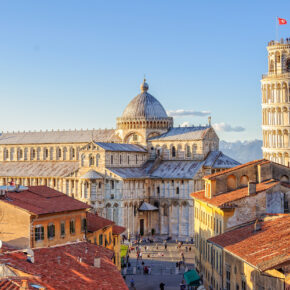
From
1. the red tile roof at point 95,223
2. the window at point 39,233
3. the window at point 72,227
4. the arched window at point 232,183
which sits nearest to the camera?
the window at point 39,233

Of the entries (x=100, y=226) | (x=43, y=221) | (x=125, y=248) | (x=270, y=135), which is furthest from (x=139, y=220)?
(x=43, y=221)

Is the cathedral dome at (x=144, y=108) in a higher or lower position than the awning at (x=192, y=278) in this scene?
higher

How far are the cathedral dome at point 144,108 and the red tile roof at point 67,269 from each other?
69021mm

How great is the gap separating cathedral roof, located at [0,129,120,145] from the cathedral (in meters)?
0.21

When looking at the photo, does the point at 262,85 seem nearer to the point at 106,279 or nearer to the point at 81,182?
the point at 81,182

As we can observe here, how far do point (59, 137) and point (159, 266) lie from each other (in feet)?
169

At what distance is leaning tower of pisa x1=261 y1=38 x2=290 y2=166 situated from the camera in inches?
3920

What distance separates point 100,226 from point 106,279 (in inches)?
840

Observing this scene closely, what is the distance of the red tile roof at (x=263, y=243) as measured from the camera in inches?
1194

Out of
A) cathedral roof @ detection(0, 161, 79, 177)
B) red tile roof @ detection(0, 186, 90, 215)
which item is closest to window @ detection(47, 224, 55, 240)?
red tile roof @ detection(0, 186, 90, 215)

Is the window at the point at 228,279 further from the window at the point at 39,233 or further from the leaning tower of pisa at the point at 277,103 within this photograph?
the leaning tower of pisa at the point at 277,103

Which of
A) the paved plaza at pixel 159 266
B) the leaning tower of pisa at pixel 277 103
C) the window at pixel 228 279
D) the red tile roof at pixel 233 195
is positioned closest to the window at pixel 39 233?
the window at pixel 228 279

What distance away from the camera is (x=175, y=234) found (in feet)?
313

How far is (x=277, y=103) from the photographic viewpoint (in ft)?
329
